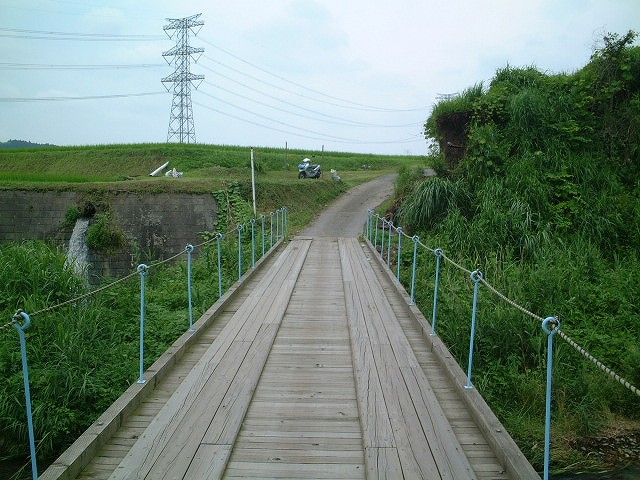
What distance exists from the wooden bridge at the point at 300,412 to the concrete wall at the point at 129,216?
36.1ft

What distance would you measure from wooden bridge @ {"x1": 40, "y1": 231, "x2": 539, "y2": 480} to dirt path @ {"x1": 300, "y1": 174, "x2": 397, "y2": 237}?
1064 cm

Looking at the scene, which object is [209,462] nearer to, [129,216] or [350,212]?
[129,216]

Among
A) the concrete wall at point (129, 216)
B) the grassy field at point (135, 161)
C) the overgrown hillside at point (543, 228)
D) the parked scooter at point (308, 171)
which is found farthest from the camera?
the grassy field at point (135, 161)

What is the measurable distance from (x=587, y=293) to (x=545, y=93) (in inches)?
308

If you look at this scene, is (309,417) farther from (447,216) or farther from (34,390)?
(447,216)

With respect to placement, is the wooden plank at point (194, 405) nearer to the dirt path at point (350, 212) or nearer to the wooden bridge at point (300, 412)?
the wooden bridge at point (300, 412)

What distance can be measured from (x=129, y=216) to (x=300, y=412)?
1476 centimetres

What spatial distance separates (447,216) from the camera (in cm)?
1284

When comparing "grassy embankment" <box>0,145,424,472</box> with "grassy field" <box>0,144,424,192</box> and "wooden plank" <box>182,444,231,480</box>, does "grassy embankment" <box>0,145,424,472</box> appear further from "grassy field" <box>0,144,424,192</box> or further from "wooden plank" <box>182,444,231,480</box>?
"grassy field" <box>0,144,424,192</box>

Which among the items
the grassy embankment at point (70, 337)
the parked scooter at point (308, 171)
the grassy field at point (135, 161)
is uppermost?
the grassy field at point (135, 161)

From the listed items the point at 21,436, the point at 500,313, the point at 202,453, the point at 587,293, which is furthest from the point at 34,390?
the point at 587,293

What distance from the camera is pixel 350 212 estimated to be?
2078 centimetres

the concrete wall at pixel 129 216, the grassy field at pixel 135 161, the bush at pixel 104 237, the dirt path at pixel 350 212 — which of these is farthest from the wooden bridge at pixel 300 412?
the grassy field at pixel 135 161

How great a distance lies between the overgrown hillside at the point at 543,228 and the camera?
6242mm
